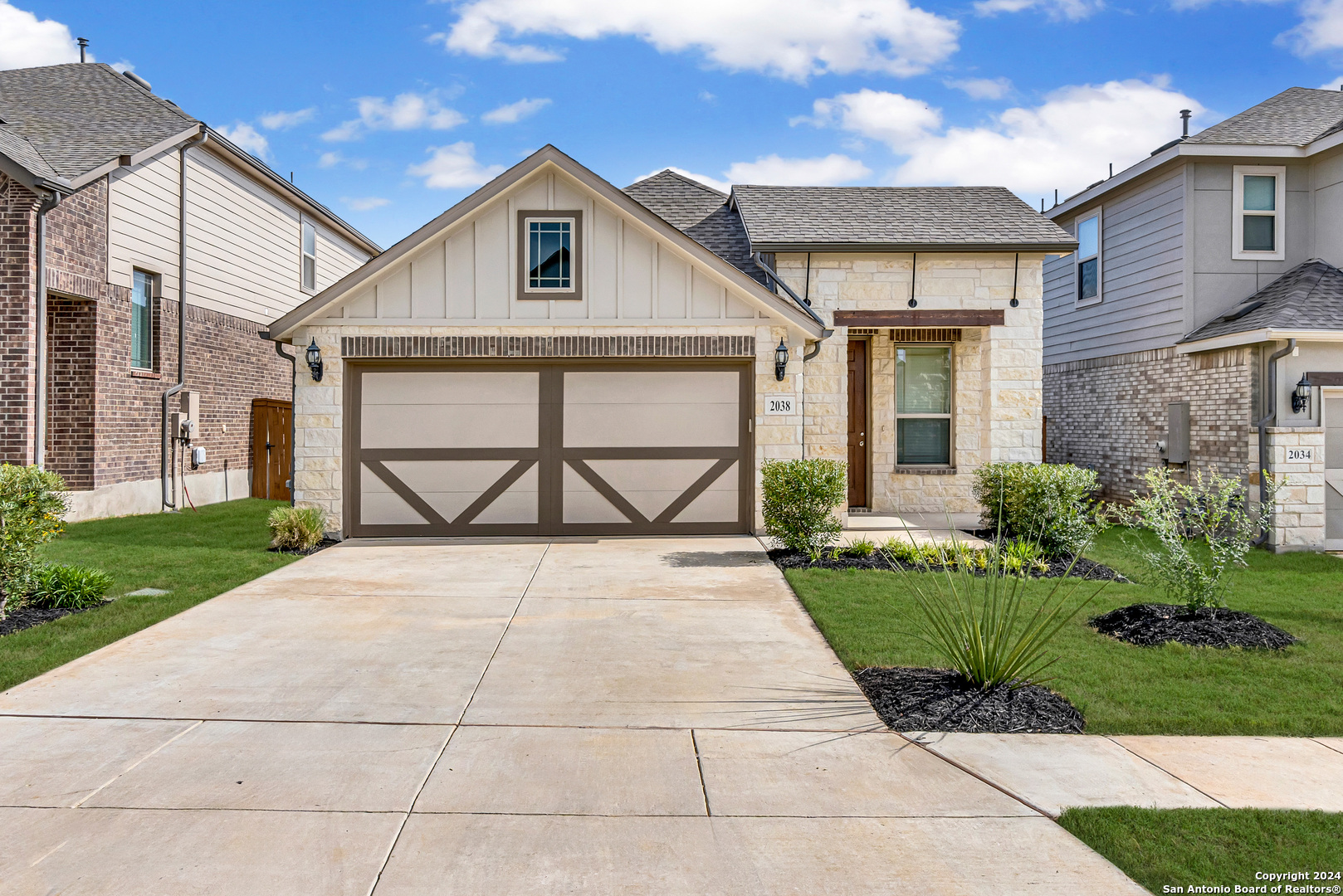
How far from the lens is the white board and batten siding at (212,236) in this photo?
13266mm

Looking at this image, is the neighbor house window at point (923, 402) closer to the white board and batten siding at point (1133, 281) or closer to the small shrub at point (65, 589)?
the white board and batten siding at point (1133, 281)

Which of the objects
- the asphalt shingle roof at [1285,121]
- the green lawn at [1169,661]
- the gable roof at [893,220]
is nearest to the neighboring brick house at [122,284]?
the gable roof at [893,220]

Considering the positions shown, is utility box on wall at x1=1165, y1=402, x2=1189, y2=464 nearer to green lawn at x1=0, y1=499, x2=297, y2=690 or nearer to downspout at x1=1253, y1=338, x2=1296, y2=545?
downspout at x1=1253, y1=338, x2=1296, y2=545

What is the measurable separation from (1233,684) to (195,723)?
598 cm

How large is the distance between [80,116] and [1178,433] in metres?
18.0

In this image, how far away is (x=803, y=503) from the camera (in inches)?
381

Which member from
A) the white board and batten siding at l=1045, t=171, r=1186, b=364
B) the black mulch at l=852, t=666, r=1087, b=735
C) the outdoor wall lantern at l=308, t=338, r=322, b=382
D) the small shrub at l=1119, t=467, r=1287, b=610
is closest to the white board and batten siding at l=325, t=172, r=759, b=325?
the outdoor wall lantern at l=308, t=338, r=322, b=382

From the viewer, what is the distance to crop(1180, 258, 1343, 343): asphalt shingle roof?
37.6 feet

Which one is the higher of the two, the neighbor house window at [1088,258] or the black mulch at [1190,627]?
the neighbor house window at [1088,258]

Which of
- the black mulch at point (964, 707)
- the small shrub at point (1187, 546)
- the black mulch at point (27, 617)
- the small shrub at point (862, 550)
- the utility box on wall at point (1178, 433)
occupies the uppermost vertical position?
the utility box on wall at point (1178, 433)

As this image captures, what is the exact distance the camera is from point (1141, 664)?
18.6 feet

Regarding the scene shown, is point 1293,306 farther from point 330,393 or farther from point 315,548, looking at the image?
point 315,548

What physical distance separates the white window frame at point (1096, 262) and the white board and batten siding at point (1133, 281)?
3cm

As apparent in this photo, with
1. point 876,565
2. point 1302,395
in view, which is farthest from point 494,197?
point 1302,395
